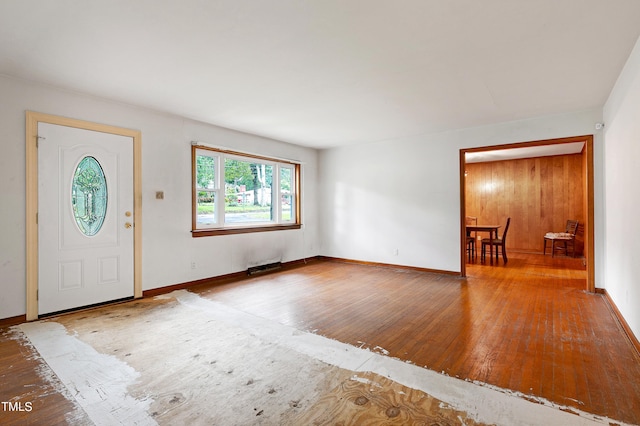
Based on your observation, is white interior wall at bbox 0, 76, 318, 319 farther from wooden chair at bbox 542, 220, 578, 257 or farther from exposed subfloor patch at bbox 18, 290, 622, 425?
wooden chair at bbox 542, 220, 578, 257

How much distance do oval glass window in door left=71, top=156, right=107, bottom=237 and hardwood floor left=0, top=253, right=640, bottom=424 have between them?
46.6 inches

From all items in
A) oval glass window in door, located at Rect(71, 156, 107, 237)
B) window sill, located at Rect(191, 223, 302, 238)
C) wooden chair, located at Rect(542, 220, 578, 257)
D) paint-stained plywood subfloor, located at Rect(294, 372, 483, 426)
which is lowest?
paint-stained plywood subfloor, located at Rect(294, 372, 483, 426)

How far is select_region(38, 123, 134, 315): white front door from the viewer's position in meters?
3.44

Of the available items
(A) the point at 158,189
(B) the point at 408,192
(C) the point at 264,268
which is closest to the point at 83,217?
(A) the point at 158,189

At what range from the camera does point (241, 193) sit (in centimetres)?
566

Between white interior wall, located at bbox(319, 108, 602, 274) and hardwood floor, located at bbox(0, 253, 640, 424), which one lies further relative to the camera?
white interior wall, located at bbox(319, 108, 602, 274)

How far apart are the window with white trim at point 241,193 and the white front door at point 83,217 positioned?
3.41 feet

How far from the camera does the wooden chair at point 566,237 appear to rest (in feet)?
22.8

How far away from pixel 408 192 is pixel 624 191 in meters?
3.19

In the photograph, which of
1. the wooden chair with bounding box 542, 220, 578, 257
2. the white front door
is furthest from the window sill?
the wooden chair with bounding box 542, 220, 578, 257

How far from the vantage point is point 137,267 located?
414 centimetres

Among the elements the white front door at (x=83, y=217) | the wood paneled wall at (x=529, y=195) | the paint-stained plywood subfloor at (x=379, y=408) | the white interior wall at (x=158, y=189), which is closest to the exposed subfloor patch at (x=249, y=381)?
the paint-stained plywood subfloor at (x=379, y=408)

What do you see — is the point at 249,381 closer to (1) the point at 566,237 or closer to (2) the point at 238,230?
(2) the point at 238,230

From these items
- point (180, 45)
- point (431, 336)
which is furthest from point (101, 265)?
point (431, 336)
